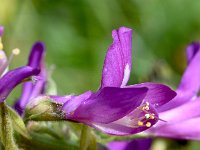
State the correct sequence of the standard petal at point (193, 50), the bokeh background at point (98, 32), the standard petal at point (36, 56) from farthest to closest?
the bokeh background at point (98, 32) → the standard petal at point (193, 50) → the standard petal at point (36, 56)

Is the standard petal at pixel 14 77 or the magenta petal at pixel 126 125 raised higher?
the standard petal at pixel 14 77

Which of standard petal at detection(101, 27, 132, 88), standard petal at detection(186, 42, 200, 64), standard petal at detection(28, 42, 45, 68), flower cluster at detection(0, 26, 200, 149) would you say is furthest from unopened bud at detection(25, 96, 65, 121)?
standard petal at detection(186, 42, 200, 64)

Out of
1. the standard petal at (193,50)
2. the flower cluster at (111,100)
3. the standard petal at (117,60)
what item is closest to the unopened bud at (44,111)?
the flower cluster at (111,100)

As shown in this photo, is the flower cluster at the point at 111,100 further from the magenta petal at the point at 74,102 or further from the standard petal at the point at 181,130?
the standard petal at the point at 181,130

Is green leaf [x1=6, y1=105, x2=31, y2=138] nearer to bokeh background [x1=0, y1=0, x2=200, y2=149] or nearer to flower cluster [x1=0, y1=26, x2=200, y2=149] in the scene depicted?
flower cluster [x1=0, y1=26, x2=200, y2=149]

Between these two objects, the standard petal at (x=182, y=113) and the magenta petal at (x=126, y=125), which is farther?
the standard petal at (x=182, y=113)

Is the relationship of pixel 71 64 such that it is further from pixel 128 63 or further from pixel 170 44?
pixel 128 63
